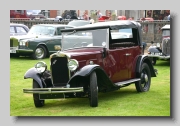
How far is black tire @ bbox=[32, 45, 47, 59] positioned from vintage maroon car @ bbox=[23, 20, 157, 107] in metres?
6.46

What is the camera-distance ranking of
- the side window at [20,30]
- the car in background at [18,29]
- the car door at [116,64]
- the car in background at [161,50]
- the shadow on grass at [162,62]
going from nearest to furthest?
the car door at [116,64] < the shadow on grass at [162,62] < the car in background at [161,50] < the car in background at [18,29] < the side window at [20,30]

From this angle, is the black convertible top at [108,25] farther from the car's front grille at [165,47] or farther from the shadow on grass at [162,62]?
the car's front grille at [165,47]

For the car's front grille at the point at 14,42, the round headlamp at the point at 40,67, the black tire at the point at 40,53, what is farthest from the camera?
the black tire at the point at 40,53

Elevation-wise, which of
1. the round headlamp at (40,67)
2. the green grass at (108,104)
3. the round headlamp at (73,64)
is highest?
the round headlamp at (73,64)

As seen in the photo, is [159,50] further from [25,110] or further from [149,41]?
[25,110]

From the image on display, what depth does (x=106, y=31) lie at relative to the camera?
33.1ft

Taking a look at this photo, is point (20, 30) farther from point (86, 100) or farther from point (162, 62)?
point (86, 100)

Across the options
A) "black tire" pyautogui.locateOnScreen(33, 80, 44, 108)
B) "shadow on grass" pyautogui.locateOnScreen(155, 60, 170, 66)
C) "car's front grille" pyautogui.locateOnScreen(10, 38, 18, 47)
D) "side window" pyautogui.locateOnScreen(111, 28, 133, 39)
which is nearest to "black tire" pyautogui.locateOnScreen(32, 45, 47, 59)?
"car's front grille" pyautogui.locateOnScreen(10, 38, 18, 47)

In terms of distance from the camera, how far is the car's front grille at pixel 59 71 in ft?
30.8

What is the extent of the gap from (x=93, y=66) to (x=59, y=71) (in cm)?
74

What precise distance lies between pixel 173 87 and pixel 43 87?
2732 millimetres

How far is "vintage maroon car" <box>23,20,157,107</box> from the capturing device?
9.12 m

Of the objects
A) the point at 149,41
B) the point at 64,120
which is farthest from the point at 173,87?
the point at 149,41

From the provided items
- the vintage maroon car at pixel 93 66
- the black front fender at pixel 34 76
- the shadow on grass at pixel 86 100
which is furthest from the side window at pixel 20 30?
the black front fender at pixel 34 76
